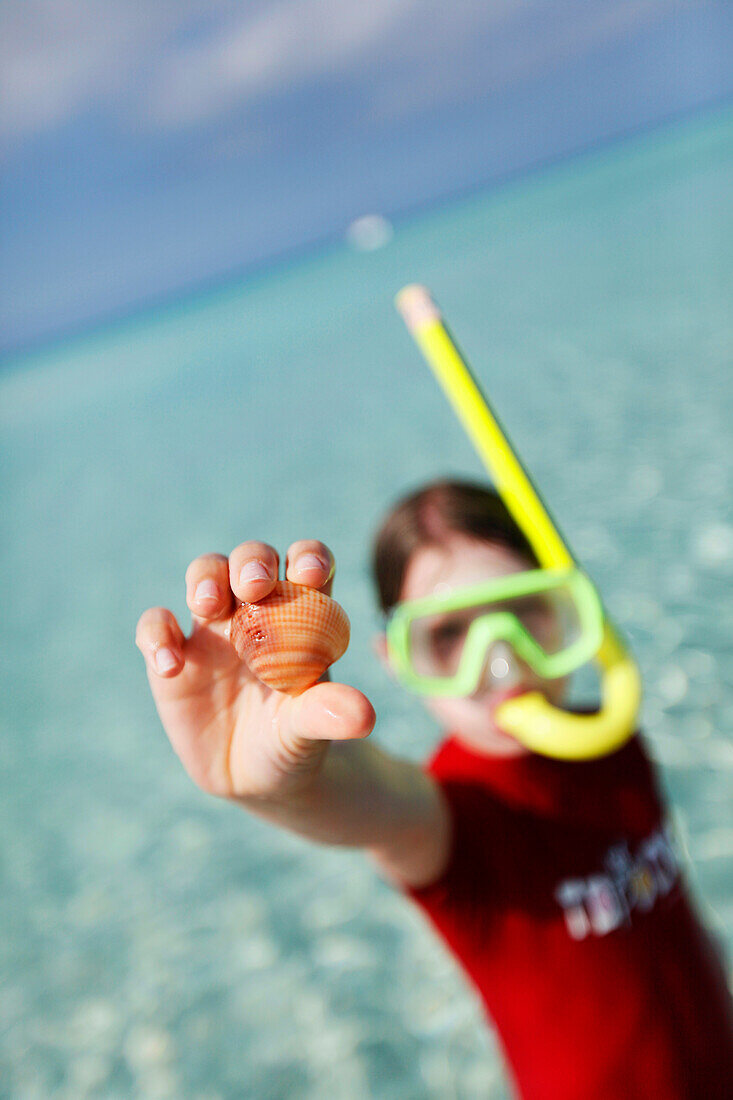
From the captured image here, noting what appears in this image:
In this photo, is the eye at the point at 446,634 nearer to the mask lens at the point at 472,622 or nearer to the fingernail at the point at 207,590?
the mask lens at the point at 472,622

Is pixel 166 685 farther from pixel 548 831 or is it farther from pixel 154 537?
pixel 154 537

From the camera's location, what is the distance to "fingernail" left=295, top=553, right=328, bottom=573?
0.97 m

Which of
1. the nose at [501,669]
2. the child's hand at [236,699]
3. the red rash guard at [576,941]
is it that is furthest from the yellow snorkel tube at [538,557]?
the child's hand at [236,699]

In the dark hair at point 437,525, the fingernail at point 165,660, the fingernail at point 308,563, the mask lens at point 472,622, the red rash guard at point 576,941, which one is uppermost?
the dark hair at point 437,525

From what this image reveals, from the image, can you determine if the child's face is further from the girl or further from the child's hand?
the child's hand

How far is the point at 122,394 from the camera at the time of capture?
81.4 ft

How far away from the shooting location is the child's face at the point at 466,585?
70.1 inches

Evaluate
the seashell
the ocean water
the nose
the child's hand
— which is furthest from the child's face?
the ocean water

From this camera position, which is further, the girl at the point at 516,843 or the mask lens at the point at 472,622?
the mask lens at the point at 472,622

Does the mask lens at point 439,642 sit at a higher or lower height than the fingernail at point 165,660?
lower

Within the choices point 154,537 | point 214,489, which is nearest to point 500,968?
point 154,537

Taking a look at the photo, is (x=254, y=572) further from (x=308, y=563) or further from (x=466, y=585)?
(x=466, y=585)

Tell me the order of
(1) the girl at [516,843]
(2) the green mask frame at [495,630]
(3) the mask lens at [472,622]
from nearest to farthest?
(1) the girl at [516,843] → (2) the green mask frame at [495,630] → (3) the mask lens at [472,622]

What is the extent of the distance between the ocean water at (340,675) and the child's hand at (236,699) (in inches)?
87.9
